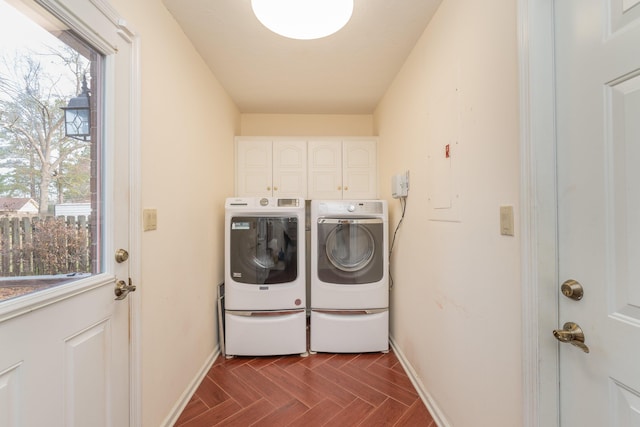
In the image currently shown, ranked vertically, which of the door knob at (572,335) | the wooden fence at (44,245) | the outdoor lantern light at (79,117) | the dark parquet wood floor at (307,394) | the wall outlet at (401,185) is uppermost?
the outdoor lantern light at (79,117)

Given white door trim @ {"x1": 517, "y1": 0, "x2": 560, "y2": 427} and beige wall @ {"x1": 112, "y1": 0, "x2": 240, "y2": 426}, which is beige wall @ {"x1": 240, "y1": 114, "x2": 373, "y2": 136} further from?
white door trim @ {"x1": 517, "y1": 0, "x2": 560, "y2": 427}

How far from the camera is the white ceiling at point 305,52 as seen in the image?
1.54 metres

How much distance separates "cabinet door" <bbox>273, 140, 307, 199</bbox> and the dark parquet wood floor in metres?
1.65

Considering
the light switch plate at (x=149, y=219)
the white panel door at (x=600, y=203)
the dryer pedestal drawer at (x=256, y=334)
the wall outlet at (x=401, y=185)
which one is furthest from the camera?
the dryer pedestal drawer at (x=256, y=334)

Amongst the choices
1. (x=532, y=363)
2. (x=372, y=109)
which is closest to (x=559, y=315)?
(x=532, y=363)

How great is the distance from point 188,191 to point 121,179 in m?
0.64

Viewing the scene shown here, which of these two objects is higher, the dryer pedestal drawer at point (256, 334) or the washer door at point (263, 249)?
the washer door at point (263, 249)

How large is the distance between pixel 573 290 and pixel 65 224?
5.69 feet

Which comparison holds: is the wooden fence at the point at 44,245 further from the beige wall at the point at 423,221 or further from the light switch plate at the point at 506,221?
the light switch plate at the point at 506,221

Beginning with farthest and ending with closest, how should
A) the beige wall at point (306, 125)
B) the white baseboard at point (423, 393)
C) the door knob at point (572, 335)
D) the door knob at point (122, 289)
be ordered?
the beige wall at point (306, 125)
the white baseboard at point (423, 393)
the door knob at point (122, 289)
the door knob at point (572, 335)

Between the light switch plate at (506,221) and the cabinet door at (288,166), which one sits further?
the cabinet door at (288,166)

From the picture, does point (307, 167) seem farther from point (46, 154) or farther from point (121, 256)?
point (46, 154)

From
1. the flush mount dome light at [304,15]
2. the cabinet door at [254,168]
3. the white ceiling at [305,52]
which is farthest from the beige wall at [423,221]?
the flush mount dome light at [304,15]

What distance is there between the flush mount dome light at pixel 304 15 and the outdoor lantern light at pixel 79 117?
803 mm
